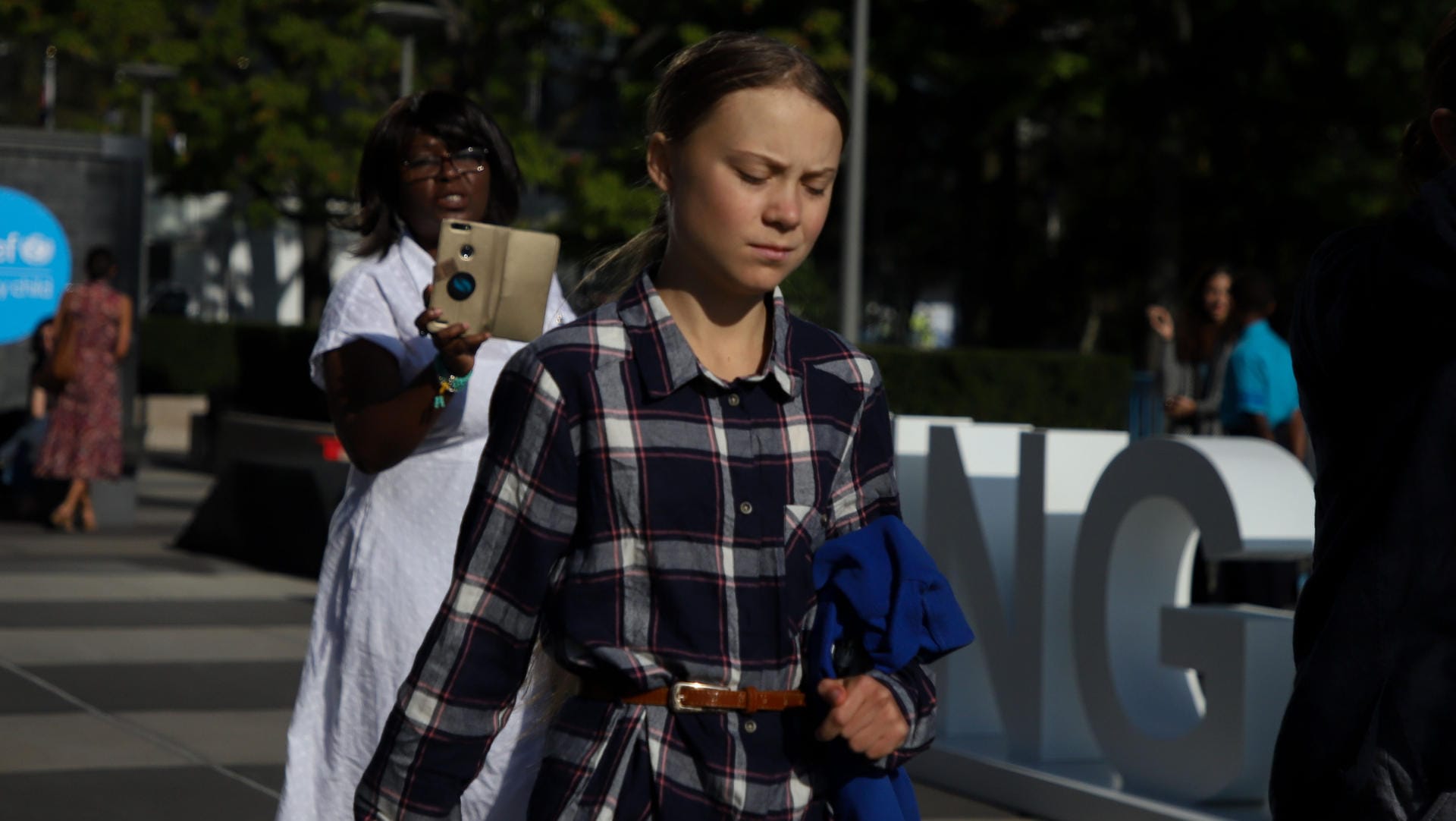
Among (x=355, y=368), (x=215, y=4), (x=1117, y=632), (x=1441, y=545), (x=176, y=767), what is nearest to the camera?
(x=1441, y=545)

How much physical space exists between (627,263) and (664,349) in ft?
0.98

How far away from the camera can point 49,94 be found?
31.1 metres

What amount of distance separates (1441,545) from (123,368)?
1518 cm

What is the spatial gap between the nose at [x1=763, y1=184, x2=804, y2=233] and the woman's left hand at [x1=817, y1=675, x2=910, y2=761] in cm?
51

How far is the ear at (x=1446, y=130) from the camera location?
7.81 ft

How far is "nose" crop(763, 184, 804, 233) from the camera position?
7.54 feet

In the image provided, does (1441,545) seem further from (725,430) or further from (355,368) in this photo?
(355,368)

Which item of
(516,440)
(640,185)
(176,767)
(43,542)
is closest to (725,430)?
(516,440)

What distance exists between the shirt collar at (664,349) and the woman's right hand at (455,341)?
3.58 feet

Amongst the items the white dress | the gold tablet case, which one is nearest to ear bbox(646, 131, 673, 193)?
the gold tablet case

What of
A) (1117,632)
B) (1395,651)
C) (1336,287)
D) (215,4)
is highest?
(215,4)

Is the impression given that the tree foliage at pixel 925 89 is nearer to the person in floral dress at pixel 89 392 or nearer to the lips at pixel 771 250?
the person in floral dress at pixel 89 392

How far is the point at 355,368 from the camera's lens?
12.1 feet

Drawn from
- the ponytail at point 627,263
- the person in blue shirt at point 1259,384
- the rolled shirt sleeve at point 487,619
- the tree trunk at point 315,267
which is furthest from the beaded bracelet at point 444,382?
the tree trunk at point 315,267
